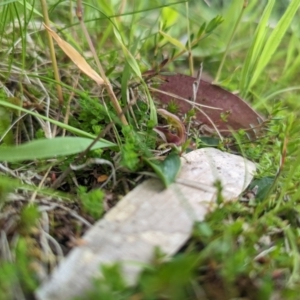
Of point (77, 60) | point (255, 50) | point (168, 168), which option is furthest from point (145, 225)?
point (255, 50)

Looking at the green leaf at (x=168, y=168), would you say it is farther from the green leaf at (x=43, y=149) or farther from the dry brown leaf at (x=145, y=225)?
the green leaf at (x=43, y=149)

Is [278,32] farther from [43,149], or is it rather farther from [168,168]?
[43,149]

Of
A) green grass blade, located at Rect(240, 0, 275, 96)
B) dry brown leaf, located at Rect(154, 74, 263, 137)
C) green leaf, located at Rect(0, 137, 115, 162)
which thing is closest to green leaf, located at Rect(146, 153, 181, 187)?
green leaf, located at Rect(0, 137, 115, 162)

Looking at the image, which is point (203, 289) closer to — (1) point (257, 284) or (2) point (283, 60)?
(1) point (257, 284)

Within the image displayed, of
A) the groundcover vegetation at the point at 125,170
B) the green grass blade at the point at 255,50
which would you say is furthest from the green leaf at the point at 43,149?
the green grass blade at the point at 255,50

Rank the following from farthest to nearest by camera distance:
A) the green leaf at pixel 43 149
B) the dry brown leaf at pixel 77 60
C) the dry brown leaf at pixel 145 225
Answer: the dry brown leaf at pixel 77 60 → the green leaf at pixel 43 149 → the dry brown leaf at pixel 145 225

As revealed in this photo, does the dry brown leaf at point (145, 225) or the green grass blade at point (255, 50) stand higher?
the green grass blade at point (255, 50)
